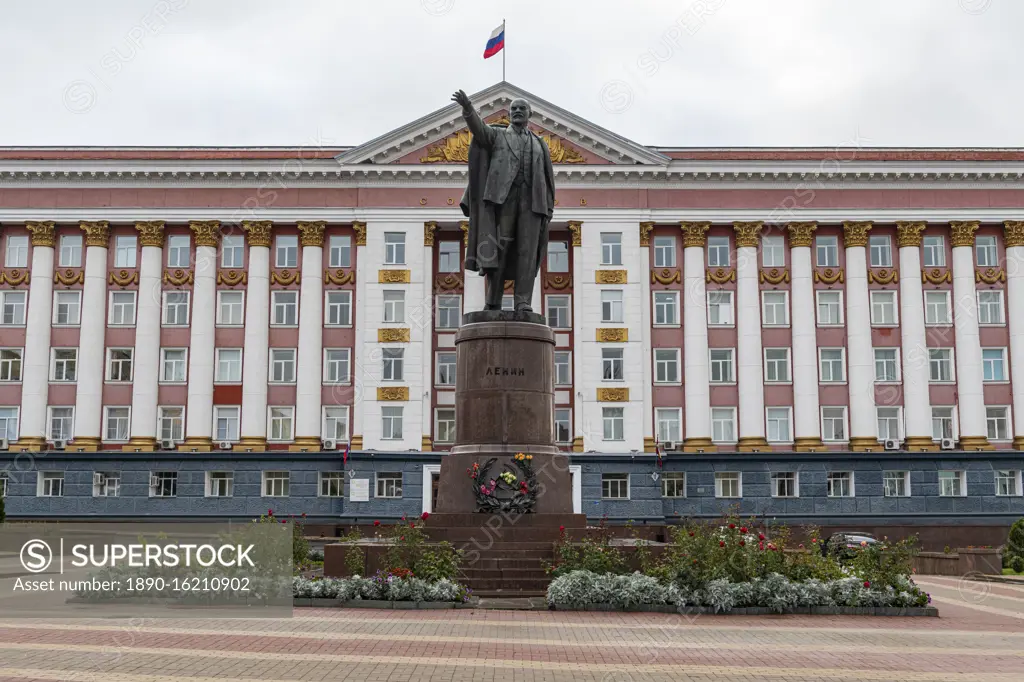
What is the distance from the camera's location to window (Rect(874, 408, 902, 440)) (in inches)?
2079

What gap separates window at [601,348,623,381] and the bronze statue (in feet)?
106

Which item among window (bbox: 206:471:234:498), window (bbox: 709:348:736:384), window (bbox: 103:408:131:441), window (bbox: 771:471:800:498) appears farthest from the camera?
window (bbox: 709:348:736:384)

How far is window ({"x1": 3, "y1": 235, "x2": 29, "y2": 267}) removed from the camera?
54344 mm

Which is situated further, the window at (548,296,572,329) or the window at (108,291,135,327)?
the window at (548,296,572,329)

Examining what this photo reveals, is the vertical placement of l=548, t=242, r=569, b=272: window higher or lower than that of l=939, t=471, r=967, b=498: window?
higher

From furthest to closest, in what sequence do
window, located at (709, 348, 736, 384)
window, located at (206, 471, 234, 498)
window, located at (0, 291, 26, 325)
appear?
1. window, located at (0, 291, 26, 325)
2. window, located at (709, 348, 736, 384)
3. window, located at (206, 471, 234, 498)

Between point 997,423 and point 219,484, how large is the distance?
39507mm

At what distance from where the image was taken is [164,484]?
52.2 m

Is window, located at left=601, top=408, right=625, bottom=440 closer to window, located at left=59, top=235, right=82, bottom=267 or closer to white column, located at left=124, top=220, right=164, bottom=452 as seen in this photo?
white column, located at left=124, top=220, right=164, bottom=452

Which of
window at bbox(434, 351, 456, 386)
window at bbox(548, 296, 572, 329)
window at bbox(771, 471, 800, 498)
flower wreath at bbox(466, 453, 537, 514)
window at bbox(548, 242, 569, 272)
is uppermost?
window at bbox(548, 242, 569, 272)

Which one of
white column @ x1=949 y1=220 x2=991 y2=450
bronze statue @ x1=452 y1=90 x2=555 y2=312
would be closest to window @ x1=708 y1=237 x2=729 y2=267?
white column @ x1=949 y1=220 x2=991 y2=450

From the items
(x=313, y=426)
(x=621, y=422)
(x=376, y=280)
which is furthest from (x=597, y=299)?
(x=313, y=426)

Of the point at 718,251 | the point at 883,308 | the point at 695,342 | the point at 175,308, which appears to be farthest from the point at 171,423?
the point at 883,308

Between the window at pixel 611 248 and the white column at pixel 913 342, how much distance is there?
1450 centimetres
